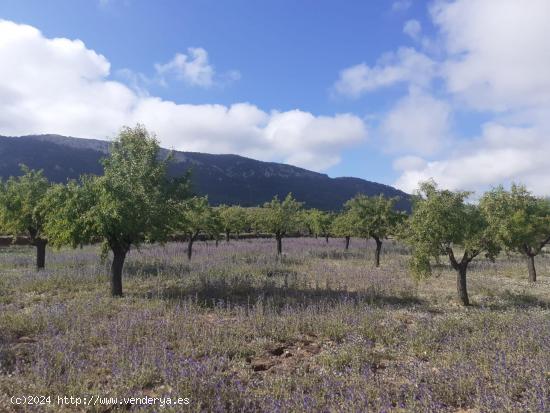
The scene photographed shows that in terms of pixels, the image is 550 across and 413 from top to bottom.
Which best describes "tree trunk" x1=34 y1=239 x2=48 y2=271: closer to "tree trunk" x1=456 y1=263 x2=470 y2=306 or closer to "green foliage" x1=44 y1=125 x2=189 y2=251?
"green foliage" x1=44 y1=125 x2=189 y2=251

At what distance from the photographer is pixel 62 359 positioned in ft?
21.6

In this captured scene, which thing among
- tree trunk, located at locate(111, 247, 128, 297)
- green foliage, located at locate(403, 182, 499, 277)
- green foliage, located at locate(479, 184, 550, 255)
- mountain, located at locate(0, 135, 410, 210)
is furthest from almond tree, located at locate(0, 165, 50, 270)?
mountain, located at locate(0, 135, 410, 210)

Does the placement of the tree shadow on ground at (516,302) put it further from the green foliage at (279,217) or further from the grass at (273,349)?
the green foliage at (279,217)

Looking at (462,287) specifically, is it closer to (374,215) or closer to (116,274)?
(116,274)

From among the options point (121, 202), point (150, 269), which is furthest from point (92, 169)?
point (121, 202)

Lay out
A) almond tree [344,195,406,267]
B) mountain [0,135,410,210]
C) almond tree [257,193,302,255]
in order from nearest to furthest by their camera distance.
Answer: almond tree [344,195,406,267] → almond tree [257,193,302,255] → mountain [0,135,410,210]

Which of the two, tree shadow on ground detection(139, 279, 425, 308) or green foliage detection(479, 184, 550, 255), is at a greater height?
green foliage detection(479, 184, 550, 255)

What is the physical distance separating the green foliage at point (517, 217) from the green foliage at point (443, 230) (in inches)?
20.2

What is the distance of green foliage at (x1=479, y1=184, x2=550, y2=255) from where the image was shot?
13.5m

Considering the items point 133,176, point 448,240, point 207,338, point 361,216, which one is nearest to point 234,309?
point 207,338

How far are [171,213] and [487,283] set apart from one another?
1424 centimetres

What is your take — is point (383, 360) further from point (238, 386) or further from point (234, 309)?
point (234, 309)

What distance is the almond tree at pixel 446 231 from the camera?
12906 millimetres

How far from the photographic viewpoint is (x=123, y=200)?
1176cm
